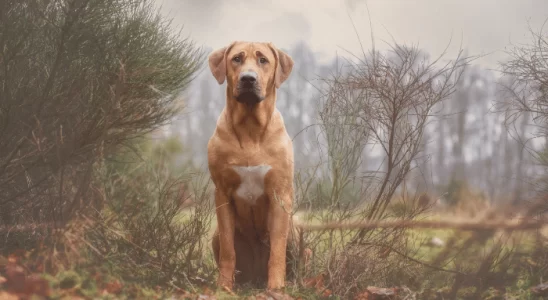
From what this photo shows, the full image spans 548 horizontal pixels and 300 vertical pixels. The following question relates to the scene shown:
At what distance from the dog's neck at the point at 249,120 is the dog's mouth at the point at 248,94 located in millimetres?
198

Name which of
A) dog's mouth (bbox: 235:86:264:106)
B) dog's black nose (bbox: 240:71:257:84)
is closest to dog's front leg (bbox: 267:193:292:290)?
dog's mouth (bbox: 235:86:264:106)

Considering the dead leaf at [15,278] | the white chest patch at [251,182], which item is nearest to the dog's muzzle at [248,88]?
the white chest patch at [251,182]

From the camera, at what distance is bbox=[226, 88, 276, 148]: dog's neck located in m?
4.79

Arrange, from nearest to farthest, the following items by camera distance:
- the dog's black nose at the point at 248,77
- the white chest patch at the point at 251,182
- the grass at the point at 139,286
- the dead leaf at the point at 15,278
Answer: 1. the dead leaf at the point at 15,278
2. the grass at the point at 139,286
3. the dog's black nose at the point at 248,77
4. the white chest patch at the point at 251,182

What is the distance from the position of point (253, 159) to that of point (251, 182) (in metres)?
0.20

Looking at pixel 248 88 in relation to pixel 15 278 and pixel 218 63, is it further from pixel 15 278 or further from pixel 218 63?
pixel 15 278

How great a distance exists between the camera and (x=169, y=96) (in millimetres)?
5918

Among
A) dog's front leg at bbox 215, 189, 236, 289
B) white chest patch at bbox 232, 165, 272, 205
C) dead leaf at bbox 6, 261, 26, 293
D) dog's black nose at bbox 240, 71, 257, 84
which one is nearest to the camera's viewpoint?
dead leaf at bbox 6, 261, 26, 293

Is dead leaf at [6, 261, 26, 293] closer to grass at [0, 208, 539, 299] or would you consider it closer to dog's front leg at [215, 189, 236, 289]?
grass at [0, 208, 539, 299]

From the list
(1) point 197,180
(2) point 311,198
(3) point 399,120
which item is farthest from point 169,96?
(3) point 399,120

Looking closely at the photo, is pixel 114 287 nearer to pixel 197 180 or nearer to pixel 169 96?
pixel 197 180

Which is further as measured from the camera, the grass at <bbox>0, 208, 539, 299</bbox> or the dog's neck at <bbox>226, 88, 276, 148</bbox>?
the dog's neck at <bbox>226, 88, 276, 148</bbox>

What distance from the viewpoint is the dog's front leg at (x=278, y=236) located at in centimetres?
473

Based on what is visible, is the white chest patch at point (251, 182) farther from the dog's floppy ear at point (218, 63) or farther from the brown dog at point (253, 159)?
the dog's floppy ear at point (218, 63)
